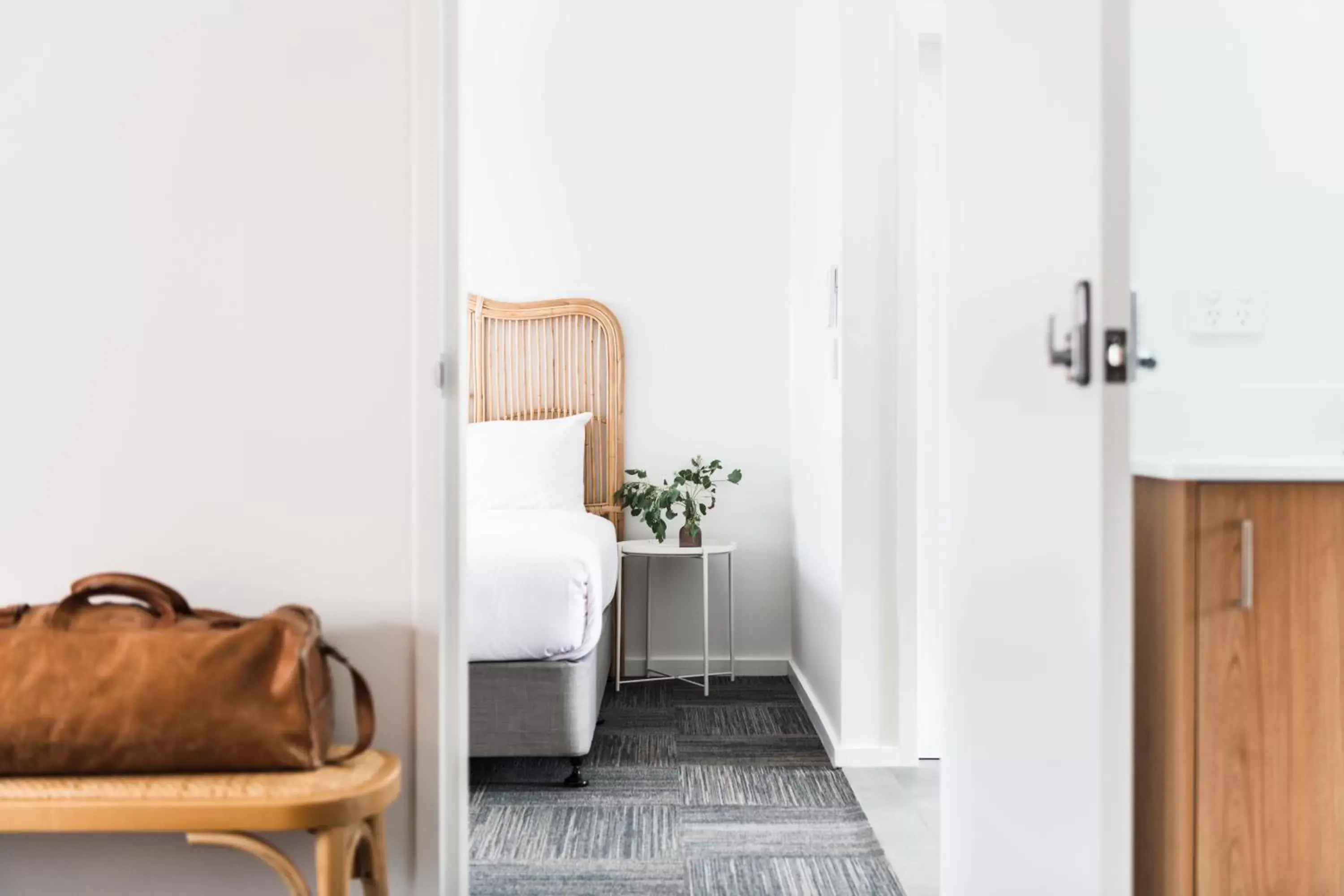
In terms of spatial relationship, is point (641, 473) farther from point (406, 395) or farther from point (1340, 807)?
point (1340, 807)

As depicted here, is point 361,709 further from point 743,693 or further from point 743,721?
point 743,693

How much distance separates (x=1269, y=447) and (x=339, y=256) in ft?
5.41

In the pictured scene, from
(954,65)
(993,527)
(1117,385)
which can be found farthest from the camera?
(954,65)

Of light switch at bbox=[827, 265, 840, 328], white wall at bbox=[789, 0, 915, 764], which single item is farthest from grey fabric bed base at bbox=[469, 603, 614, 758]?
light switch at bbox=[827, 265, 840, 328]

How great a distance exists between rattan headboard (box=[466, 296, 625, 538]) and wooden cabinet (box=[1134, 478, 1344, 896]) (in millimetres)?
2792

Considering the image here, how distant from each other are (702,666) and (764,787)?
1.33 meters

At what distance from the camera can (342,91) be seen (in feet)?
4.41

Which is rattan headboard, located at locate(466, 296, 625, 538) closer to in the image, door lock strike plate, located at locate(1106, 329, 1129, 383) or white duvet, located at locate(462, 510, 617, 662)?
white duvet, located at locate(462, 510, 617, 662)

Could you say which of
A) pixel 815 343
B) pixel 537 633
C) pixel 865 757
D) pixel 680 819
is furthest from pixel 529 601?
pixel 815 343

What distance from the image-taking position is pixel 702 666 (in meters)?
3.79

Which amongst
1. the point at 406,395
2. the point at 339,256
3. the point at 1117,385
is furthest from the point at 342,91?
the point at 1117,385

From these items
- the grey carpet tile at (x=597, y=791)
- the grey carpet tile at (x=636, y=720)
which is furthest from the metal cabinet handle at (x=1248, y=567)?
the grey carpet tile at (x=636, y=720)

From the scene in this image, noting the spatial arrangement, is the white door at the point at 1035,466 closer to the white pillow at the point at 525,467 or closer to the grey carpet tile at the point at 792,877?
the grey carpet tile at the point at 792,877

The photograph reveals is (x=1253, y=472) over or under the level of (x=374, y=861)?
over
